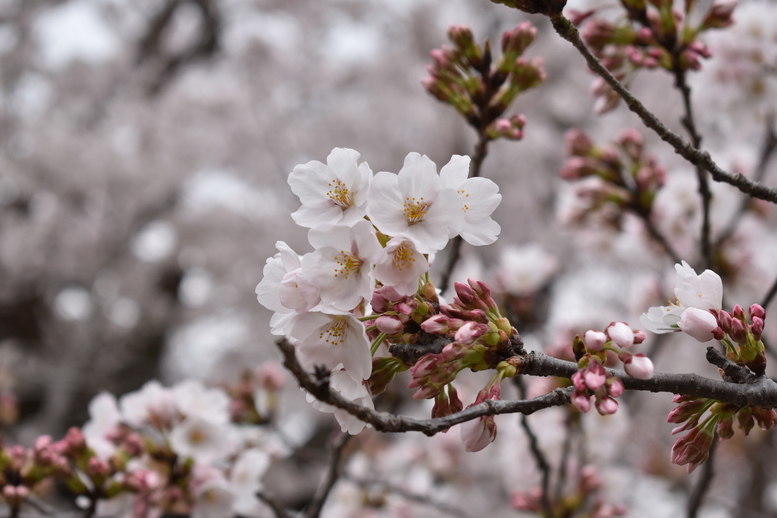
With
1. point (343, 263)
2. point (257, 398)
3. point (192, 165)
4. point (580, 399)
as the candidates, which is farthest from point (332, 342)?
point (192, 165)

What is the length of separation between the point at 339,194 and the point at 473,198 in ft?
0.65

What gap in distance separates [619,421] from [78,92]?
385 inches

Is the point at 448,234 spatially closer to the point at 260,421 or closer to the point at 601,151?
the point at 601,151

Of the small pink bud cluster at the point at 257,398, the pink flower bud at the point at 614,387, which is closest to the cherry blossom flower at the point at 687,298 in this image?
the pink flower bud at the point at 614,387

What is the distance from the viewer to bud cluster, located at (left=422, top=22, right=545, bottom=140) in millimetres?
1339

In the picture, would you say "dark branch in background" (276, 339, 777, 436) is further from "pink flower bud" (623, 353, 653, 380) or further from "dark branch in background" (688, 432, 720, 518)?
"dark branch in background" (688, 432, 720, 518)

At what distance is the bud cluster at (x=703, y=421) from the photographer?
2.53 feet

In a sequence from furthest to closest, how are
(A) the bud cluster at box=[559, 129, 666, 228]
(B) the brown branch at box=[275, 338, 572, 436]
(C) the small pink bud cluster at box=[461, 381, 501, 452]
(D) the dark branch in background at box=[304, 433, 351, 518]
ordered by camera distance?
(A) the bud cluster at box=[559, 129, 666, 228] → (D) the dark branch in background at box=[304, 433, 351, 518] → (C) the small pink bud cluster at box=[461, 381, 501, 452] → (B) the brown branch at box=[275, 338, 572, 436]

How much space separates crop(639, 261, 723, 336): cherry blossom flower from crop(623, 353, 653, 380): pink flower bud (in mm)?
136

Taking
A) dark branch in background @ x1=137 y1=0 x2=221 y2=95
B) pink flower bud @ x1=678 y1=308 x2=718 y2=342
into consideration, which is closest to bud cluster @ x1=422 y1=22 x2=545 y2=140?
pink flower bud @ x1=678 y1=308 x2=718 y2=342

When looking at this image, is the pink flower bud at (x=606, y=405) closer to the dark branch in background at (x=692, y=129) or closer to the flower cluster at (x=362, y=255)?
the flower cluster at (x=362, y=255)

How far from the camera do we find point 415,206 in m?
0.79

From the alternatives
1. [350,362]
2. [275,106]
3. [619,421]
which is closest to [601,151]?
[619,421]

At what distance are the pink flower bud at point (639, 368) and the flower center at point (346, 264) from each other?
0.37 meters
